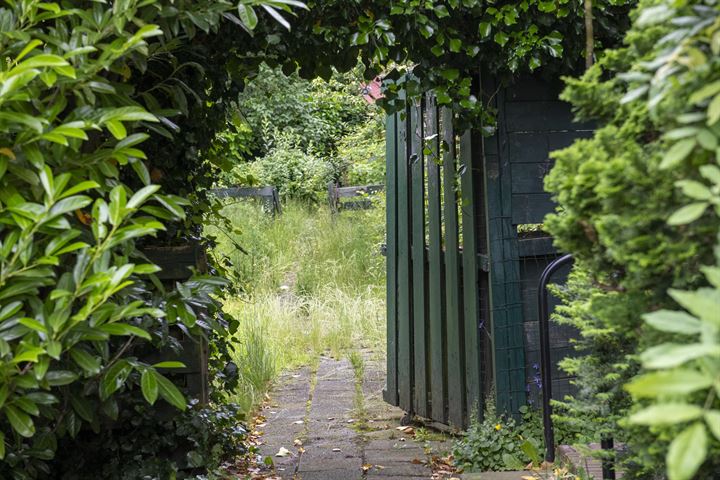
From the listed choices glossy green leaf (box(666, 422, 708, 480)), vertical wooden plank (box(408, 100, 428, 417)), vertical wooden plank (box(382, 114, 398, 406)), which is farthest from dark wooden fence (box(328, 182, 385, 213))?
glossy green leaf (box(666, 422, 708, 480))

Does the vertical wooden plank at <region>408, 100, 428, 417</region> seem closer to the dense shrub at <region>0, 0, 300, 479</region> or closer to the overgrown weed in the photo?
the overgrown weed

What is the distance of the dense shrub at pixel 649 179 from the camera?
1.21m

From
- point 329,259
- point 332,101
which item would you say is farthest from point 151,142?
point 332,101

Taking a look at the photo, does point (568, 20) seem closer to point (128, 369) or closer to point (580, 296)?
point (580, 296)

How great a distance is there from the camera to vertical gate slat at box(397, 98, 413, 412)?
5.99m

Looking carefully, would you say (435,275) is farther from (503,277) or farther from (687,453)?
(687,453)

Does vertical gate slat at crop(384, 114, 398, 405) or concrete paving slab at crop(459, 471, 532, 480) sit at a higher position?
vertical gate slat at crop(384, 114, 398, 405)

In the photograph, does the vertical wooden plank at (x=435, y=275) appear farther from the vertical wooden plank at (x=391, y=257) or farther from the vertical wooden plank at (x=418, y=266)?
the vertical wooden plank at (x=391, y=257)

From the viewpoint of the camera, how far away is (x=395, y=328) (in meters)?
6.32

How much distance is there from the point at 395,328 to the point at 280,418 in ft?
3.31

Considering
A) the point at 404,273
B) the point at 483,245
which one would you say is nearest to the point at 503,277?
the point at 483,245

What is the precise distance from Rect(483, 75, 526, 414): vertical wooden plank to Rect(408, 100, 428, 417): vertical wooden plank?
100cm

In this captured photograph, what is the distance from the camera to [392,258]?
20.7 ft

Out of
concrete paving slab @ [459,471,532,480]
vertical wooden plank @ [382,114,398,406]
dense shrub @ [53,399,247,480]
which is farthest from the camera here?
vertical wooden plank @ [382,114,398,406]
